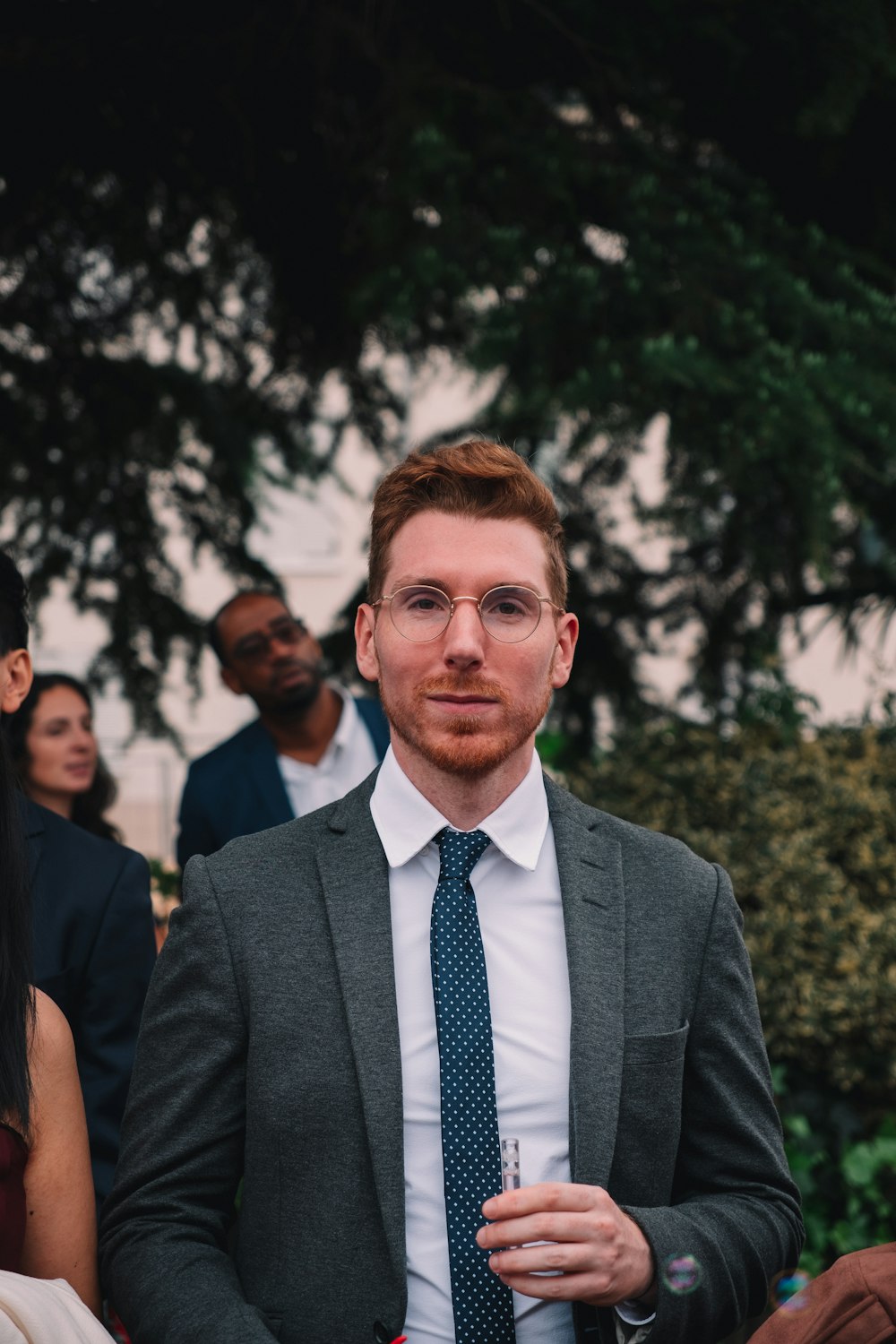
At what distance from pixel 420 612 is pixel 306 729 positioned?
112 inches

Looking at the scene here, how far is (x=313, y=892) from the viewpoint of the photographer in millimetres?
2061

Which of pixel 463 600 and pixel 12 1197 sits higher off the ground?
pixel 463 600

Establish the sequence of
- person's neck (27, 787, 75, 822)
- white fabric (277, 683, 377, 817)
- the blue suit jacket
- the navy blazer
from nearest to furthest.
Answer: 1. the navy blazer
2. the blue suit jacket
3. person's neck (27, 787, 75, 822)
4. white fabric (277, 683, 377, 817)

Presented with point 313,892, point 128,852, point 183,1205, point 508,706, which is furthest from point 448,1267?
point 128,852

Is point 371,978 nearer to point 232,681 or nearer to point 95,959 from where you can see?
point 95,959

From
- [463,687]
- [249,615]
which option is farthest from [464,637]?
[249,615]

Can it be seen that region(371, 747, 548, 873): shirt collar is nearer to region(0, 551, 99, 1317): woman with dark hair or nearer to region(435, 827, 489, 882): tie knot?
region(435, 827, 489, 882): tie knot

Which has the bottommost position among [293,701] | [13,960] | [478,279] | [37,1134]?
[37,1134]

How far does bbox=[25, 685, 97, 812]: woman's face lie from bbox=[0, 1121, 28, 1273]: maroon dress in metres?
2.89

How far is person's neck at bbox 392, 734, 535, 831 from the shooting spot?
82.7 inches

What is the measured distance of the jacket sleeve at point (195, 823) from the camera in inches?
181

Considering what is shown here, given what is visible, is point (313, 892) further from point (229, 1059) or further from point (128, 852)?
point (128, 852)

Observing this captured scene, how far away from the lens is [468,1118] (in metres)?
1.89

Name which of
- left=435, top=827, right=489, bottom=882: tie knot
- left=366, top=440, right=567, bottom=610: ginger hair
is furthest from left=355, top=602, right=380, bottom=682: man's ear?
left=435, top=827, right=489, bottom=882: tie knot
